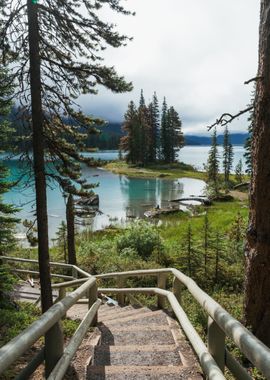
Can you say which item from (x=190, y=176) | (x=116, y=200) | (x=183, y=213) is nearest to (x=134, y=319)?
(x=183, y=213)

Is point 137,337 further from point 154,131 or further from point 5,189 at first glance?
point 154,131

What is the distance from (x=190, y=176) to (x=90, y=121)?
62.6 metres

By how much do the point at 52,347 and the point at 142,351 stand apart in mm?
1953

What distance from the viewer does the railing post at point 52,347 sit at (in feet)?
9.79

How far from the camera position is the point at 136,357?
4469 millimetres

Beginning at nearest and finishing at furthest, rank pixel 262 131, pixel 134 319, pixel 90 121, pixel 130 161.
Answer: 1. pixel 262 131
2. pixel 134 319
3. pixel 90 121
4. pixel 130 161

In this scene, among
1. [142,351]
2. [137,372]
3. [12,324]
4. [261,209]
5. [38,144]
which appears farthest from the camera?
[38,144]

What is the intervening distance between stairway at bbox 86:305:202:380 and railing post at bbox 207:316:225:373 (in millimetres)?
864

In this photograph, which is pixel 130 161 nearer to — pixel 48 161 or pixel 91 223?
pixel 91 223

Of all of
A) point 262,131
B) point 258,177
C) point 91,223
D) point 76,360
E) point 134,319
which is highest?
point 262,131

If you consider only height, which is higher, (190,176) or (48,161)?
(48,161)

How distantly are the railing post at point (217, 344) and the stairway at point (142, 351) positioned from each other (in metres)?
0.86

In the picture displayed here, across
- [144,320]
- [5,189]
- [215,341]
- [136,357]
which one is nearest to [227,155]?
[5,189]

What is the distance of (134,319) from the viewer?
6.55 m
